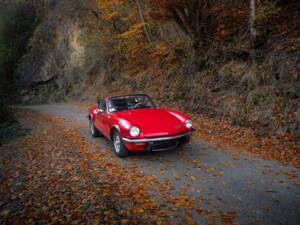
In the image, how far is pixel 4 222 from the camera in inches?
132

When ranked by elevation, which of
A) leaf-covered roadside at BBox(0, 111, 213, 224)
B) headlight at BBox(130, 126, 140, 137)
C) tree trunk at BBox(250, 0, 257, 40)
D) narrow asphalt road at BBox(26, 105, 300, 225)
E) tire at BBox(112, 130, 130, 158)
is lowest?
narrow asphalt road at BBox(26, 105, 300, 225)

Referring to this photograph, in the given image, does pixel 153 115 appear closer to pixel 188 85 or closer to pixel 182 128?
pixel 182 128

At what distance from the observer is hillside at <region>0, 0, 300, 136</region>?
7788 millimetres

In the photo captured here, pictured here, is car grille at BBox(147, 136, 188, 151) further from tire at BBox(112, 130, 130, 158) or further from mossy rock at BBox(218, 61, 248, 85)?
mossy rock at BBox(218, 61, 248, 85)

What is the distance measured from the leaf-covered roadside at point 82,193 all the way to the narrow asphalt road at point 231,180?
292 millimetres

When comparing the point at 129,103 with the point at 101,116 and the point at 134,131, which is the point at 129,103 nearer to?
the point at 101,116

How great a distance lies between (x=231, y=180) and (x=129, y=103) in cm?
382

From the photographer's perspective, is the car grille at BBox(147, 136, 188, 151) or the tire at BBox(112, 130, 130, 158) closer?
the car grille at BBox(147, 136, 188, 151)

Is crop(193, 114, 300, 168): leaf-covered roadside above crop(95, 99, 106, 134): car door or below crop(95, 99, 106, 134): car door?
below

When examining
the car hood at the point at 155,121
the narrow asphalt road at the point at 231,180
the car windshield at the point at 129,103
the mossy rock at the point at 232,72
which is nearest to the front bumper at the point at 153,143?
the car hood at the point at 155,121

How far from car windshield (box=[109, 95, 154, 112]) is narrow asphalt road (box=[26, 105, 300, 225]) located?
157 cm

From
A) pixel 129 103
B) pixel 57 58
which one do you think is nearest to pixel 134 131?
pixel 129 103

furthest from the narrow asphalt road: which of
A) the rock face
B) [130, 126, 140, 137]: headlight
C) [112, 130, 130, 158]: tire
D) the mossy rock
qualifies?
the rock face

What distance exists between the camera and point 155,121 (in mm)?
5477
